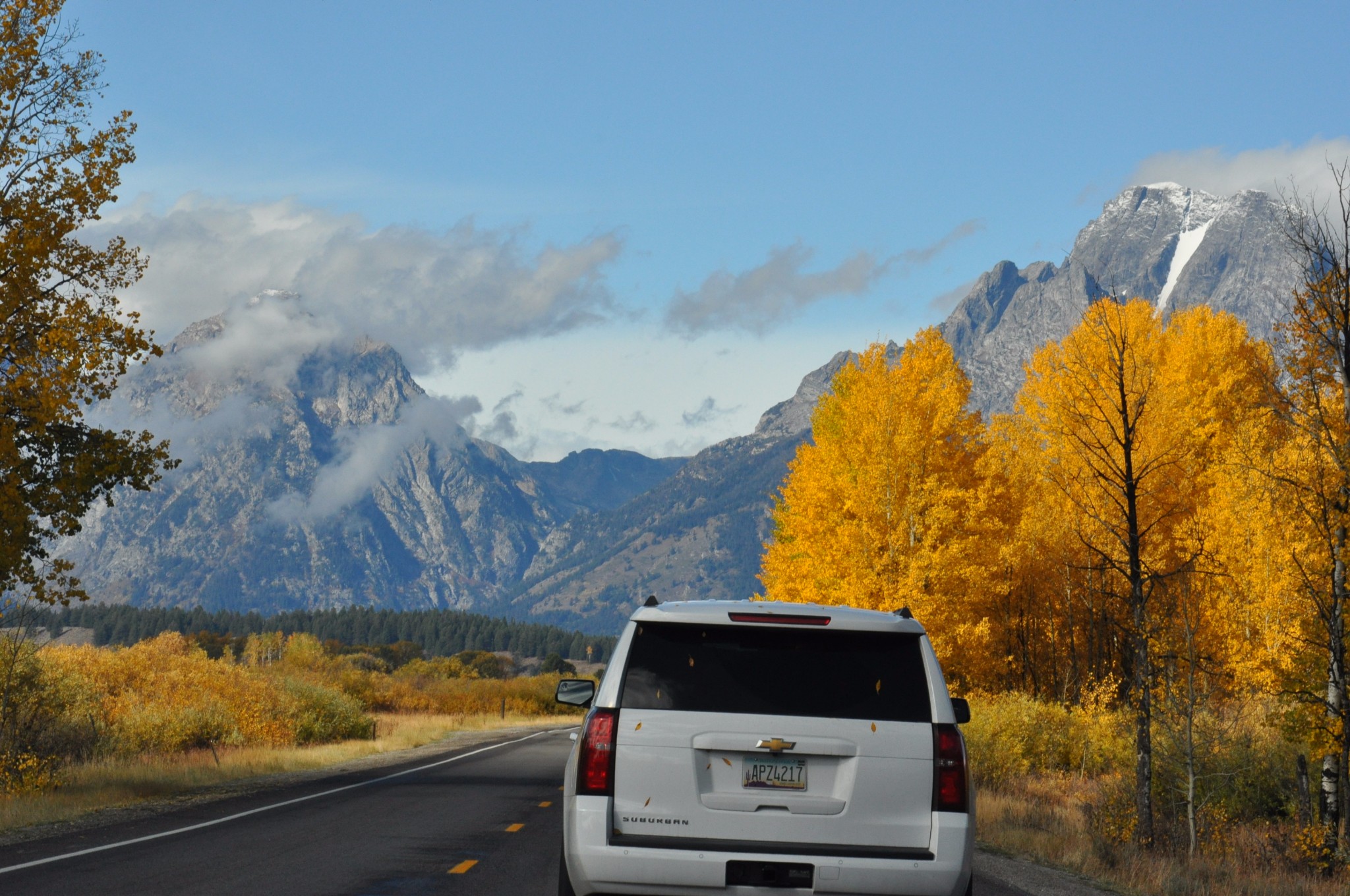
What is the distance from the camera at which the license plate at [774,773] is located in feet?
18.7

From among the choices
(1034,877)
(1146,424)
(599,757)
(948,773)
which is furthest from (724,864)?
(1146,424)

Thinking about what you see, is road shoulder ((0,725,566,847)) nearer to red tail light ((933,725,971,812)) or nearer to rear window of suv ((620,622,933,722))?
rear window of suv ((620,622,933,722))

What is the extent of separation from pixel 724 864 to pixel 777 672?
94 cm

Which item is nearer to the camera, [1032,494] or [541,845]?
[541,845]

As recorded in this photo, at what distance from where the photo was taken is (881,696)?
5.86 m

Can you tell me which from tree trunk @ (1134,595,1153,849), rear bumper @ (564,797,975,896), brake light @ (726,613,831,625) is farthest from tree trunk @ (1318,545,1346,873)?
brake light @ (726,613,831,625)

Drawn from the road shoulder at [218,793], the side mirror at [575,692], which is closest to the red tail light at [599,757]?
the side mirror at [575,692]

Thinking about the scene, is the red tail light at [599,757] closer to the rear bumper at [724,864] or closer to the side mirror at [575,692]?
the rear bumper at [724,864]

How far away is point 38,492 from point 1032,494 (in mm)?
29388

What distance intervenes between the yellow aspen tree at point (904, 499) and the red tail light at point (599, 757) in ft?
81.0

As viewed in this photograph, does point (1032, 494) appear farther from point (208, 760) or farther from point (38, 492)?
point (38, 492)

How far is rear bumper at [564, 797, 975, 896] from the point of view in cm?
559

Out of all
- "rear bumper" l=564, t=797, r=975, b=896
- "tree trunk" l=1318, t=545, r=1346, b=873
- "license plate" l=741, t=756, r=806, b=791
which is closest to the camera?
"rear bumper" l=564, t=797, r=975, b=896

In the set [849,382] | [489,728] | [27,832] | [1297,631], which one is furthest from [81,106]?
[489,728]
